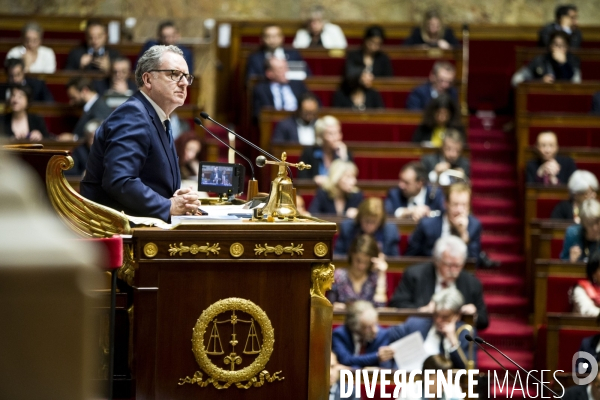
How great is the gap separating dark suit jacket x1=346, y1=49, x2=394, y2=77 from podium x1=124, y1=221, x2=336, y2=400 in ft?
16.9

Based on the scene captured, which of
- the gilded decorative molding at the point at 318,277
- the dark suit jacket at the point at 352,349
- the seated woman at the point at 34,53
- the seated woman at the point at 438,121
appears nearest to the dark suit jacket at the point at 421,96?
the seated woman at the point at 438,121

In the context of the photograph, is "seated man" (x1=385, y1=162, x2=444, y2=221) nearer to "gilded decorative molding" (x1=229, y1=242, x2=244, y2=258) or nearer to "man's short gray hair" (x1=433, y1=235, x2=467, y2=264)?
"man's short gray hair" (x1=433, y1=235, x2=467, y2=264)

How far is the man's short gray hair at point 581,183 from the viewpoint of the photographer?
5.57 meters

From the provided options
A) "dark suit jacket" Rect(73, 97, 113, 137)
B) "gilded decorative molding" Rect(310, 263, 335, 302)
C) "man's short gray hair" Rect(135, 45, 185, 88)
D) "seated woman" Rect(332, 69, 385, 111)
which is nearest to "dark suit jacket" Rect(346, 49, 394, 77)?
"seated woman" Rect(332, 69, 385, 111)

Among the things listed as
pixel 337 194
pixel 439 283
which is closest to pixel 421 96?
pixel 337 194

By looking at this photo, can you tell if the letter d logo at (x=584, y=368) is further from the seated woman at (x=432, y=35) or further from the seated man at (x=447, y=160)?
the seated woman at (x=432, y=35)

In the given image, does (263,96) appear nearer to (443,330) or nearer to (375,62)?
(375,62)

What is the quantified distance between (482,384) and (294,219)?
159 centimetres

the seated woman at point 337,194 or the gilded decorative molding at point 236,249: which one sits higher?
the seated woman at point 337,194

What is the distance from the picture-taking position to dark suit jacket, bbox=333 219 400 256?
4.97 meters

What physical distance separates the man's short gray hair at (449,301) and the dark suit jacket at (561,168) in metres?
2.15

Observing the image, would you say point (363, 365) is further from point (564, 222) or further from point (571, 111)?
point (571, 111)

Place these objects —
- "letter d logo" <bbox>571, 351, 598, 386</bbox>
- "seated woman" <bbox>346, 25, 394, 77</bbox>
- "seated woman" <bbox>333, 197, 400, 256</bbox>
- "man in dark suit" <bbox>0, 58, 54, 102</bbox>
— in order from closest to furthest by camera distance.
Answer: "letter d logo" <bbox>571, 351, 598, 386</bbox> → "seated woman" <bbox>333, 197, 400, 256</bbox> → "man in dark suit" <bbox>0, 58, 54, 102</bbox> → "seated woman" <bbox>346, 25, 394, 77</bbox>

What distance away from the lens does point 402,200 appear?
5.60 metres
